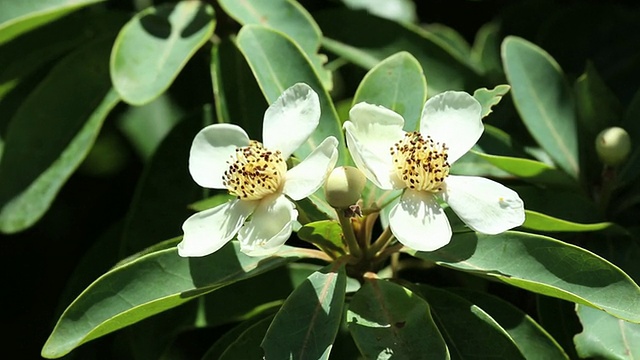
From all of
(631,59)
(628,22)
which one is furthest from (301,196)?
(628,22)

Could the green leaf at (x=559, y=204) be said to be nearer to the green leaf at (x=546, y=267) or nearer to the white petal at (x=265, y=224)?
the green leaf at (x=546, y=267)

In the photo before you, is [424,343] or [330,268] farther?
[330,268]

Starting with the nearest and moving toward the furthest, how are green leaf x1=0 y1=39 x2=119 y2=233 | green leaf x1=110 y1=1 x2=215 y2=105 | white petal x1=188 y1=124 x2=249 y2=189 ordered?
white petal x1=188 y1=124 x2=249 y2=189
green leaf x1=110 y1=1 x2=215 y2=105
green leaf x1=0 y1=39 x2=119 y2=233

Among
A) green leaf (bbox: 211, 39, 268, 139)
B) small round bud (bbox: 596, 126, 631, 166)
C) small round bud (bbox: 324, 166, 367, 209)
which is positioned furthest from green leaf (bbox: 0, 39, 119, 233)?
small round bud (bbox: 596, 126, 631, 166)

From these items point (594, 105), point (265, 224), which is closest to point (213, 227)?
point (265, 224)

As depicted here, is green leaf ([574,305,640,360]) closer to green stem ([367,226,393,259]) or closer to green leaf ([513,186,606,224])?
green leaf ([513,186,606,224])

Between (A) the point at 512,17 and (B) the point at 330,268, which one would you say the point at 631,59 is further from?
(B) the point at 330,268

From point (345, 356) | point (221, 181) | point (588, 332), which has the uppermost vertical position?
point (221, 181)
